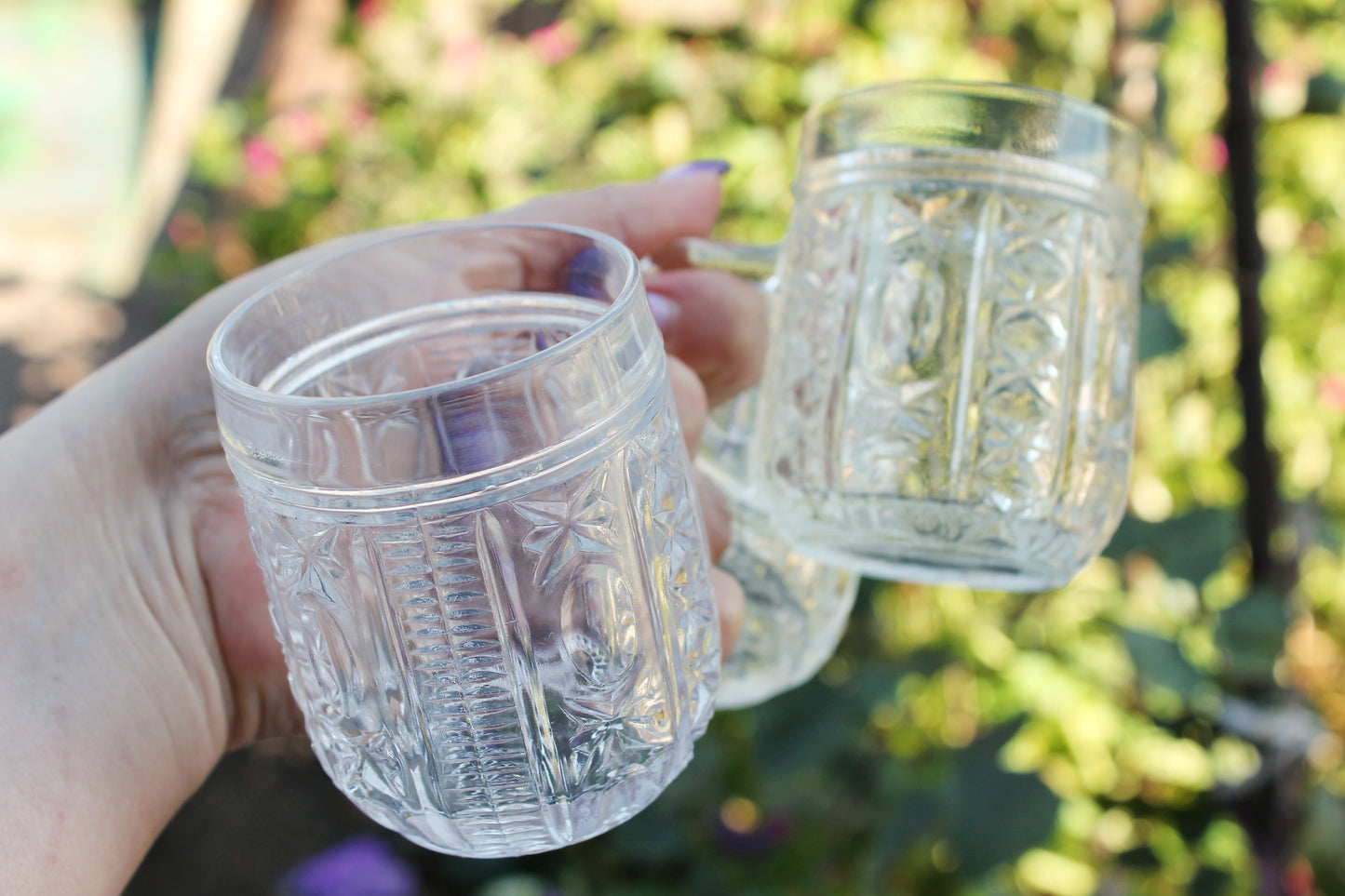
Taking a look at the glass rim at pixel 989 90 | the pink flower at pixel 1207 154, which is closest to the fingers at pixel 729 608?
the glass rim at pixel 989 90

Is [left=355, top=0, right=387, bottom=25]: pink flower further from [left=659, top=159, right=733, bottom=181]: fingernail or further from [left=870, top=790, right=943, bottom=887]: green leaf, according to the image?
[left=870, top=790, right=943, bottom=887]: green leaf

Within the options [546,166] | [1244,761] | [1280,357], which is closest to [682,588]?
[1244,761]

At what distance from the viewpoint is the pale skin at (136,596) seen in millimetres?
686

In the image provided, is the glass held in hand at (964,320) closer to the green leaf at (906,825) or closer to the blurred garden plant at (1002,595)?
the blurred garden plant at (1002,595)

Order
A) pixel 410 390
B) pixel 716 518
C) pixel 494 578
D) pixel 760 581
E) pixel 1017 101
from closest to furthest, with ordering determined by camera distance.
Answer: pixel 494 578 < pixel 410 390 < pixel 1017 101 < pixel 716 518 < pixel 760 581

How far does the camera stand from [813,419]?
0.76m

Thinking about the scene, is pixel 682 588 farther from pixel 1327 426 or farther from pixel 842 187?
pixel 1327 426

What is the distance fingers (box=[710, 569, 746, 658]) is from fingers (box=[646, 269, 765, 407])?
0.58ft

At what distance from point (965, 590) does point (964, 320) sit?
1.28 meters

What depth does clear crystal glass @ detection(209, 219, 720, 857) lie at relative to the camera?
0.48 metres

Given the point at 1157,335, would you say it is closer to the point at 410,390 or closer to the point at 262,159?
the point at 410,390

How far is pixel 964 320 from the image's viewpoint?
710 mm

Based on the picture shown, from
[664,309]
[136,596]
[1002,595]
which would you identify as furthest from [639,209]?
[1002,595]

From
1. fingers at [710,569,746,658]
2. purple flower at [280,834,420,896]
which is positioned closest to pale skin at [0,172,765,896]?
fingers at [710,569,746,658]
